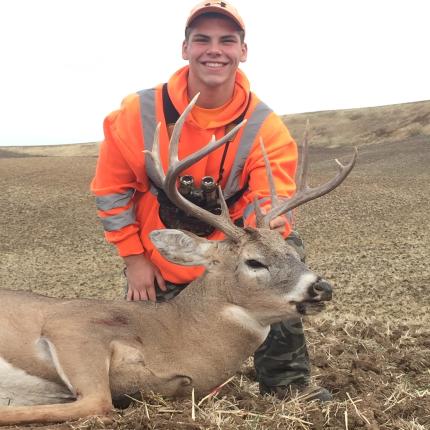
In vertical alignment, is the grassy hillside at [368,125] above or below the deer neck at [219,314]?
below

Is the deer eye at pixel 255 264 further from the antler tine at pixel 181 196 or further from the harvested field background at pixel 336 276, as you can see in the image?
the harvested field background at pixel 336 276

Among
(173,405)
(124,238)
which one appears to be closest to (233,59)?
(124,238)

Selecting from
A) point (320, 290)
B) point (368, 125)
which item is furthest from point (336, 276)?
point (368, 125)

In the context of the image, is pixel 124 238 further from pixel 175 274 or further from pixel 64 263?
pixel 64 263

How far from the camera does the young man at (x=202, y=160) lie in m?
4.97

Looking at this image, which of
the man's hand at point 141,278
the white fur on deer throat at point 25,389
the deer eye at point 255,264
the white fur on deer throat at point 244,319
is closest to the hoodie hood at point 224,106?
the man's hand at point 141,278

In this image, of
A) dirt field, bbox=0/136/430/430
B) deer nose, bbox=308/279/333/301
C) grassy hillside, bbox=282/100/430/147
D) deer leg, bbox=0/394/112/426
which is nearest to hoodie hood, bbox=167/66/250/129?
deer nose, bbox=308/279/333/301

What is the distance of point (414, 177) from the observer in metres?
28.1

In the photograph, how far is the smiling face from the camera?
5.04m

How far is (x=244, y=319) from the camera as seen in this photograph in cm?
415

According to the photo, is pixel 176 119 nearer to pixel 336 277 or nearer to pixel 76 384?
pixel 76 384

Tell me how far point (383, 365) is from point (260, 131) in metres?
2.22

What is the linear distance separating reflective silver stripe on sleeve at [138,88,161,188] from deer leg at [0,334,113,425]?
158 cm

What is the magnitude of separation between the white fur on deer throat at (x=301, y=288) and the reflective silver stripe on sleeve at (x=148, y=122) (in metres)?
1.50
